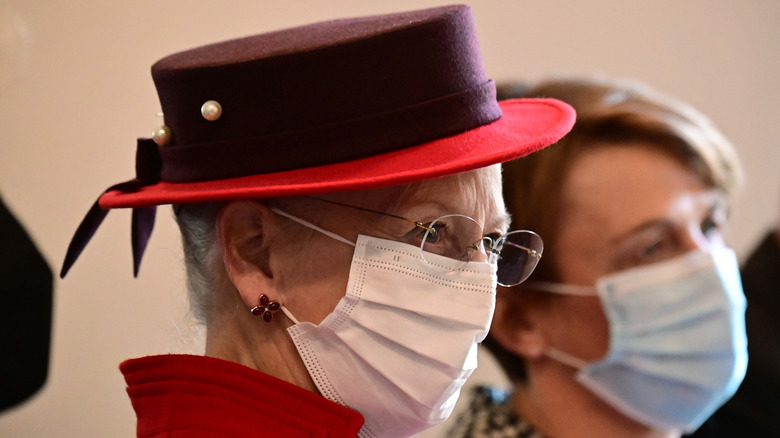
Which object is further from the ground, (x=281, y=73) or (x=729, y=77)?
(x=281, y=73)

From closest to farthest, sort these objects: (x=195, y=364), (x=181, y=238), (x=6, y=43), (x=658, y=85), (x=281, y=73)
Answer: (x=281, y=73) → (x=195, y=364) → (x=181, y=238) → (x=6, y=43) → (x=658, y=85)

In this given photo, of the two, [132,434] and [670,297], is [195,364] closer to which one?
[132,434]

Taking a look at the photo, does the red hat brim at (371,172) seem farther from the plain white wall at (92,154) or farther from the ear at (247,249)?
the plain white wall at (92,154)

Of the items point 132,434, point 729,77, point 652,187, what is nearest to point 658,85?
point 729,77

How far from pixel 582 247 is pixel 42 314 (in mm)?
1289

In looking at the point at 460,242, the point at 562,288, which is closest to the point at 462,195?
the point at 460,242

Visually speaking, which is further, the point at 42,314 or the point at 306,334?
the point at 42,314

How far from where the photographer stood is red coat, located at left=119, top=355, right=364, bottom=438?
126 cm

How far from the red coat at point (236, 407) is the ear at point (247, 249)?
4.9 inches

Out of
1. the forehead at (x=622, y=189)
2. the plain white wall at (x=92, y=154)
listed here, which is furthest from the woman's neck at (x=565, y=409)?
the plain white wall at (x=92, y=154)

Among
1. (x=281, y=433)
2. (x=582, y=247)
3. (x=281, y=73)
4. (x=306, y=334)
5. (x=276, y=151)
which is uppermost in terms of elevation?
(x=281, y=73)

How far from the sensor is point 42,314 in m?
1.62

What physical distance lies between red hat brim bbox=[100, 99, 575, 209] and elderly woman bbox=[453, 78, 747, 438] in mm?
781

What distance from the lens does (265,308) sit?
Result: 1293 millimetres
